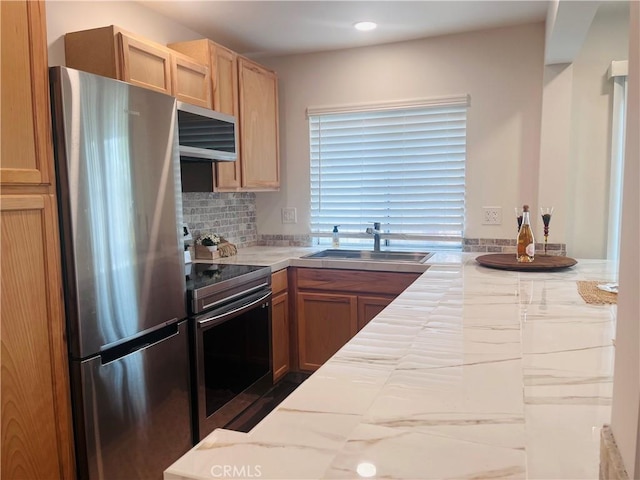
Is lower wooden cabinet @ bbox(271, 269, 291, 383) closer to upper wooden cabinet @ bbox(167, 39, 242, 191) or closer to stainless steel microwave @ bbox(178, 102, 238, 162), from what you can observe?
upper wooden cabinet @ bbox(167, 39, 242, 191)

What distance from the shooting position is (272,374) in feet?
9.67

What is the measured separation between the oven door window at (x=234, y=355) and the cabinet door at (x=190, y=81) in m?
1.23

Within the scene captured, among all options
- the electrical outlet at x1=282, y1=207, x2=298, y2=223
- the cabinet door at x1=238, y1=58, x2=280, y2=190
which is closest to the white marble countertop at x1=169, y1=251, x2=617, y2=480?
the cabinet door at x1=238, y1=58, x2=280, y2=190

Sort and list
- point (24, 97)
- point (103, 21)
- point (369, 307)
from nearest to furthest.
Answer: point (24, 97)
point (103, 21)
point (369, 307)

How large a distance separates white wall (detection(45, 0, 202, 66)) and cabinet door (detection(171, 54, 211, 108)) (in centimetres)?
35

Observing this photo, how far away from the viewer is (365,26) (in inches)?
119

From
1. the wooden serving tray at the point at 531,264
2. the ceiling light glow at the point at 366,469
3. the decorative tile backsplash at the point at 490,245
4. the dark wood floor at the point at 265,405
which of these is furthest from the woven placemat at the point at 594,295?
the dark wood floor at the point at 265,405

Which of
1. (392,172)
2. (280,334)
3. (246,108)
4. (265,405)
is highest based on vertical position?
(246,108)

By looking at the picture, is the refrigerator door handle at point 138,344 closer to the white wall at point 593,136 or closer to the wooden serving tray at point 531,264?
the wooden serving tray at point 531,264

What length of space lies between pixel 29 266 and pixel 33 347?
0.26 m

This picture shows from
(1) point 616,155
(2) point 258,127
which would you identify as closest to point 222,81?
(2) point 258,127

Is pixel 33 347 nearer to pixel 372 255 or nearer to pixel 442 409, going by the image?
pixel 442 409

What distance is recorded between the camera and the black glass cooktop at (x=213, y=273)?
2.35m

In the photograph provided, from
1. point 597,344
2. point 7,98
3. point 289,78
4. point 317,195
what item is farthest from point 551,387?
point 289,78
